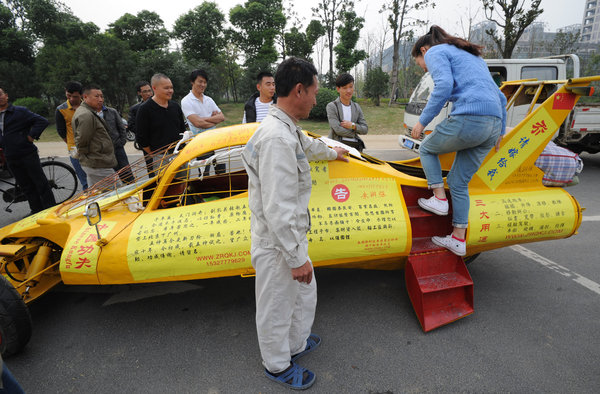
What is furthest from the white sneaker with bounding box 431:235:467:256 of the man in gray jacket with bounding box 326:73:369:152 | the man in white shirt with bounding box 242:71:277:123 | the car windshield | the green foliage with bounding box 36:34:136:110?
the green foliage with bounding box 36:34:136:110

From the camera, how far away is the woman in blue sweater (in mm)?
2178

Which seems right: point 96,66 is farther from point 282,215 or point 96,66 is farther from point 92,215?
point 282,215

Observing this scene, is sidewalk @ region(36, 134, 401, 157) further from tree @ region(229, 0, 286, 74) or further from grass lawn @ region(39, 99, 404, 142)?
tree @ region(229, 0, 286, 74)

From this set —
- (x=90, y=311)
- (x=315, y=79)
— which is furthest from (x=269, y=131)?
(x=90, y=311)

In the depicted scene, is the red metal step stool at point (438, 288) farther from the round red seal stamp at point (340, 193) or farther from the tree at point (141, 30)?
the tree at point (141, 30)

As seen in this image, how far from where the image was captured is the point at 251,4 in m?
26.6

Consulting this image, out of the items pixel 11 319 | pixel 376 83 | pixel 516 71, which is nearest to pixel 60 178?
pixel 11 319

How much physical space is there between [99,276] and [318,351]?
1536 millimetres

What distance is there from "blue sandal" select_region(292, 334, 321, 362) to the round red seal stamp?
0.97 metres

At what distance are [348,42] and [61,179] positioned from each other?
74.6 feet

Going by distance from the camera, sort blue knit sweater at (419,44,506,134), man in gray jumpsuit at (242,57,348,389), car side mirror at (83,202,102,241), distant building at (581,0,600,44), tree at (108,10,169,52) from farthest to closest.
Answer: distant building at (581,0,600,44), tree at (108,10,169,52), blue knit sweater at (419,44,506,134), car side mirror at (83,202,102,241), man in gray jumpsuit at (242,57,348,389)

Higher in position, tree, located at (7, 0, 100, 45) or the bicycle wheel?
tree, located at (7, 0, 100, 45)

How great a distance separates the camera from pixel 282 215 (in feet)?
4.57

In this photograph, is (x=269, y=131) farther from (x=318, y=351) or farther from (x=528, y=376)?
(x=528, y=376)
